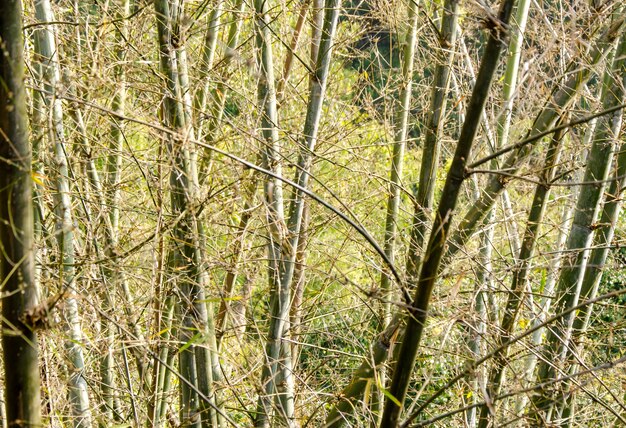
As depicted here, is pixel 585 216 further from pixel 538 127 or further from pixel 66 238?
pixel 66 238

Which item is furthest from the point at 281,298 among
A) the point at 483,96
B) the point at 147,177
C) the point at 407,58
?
the point at 407,58

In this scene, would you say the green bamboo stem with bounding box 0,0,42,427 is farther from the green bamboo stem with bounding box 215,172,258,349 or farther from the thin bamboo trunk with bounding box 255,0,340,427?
the thin bamboo trunk with bounding box 255,0,340,427

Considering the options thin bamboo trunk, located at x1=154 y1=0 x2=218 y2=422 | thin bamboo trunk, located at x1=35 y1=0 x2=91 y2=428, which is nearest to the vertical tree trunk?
thin bamboo trunk, located at x1=154 y1=0 x2=218 y2=422

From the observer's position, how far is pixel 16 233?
132cm

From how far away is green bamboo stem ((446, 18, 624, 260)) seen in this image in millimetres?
2654

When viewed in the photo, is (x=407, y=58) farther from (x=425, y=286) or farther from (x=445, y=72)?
(x=425, y=286)

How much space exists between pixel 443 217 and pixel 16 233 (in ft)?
2.95

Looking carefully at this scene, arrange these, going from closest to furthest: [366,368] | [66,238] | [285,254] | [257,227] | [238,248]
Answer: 1. [366,368]
2. [66,238]
3. [257,227]
4. [285,254]
5. [238,248]

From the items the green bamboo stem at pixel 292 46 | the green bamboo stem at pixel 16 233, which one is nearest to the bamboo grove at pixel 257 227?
the green bamboo stem at pixel 16 233

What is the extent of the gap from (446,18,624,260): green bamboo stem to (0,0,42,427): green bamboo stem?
1591mm

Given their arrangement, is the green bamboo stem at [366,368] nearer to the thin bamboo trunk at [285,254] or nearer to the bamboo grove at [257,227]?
the bamboo grove at [257,227]

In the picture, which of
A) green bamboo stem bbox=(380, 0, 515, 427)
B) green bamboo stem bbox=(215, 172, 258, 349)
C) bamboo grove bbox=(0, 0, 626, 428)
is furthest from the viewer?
green bamboo stem bbox=(215, 172, 258, 349)

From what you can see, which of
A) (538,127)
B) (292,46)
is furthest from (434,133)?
(292,46)

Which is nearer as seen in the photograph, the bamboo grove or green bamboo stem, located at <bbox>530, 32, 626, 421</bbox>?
the bamboo grove
